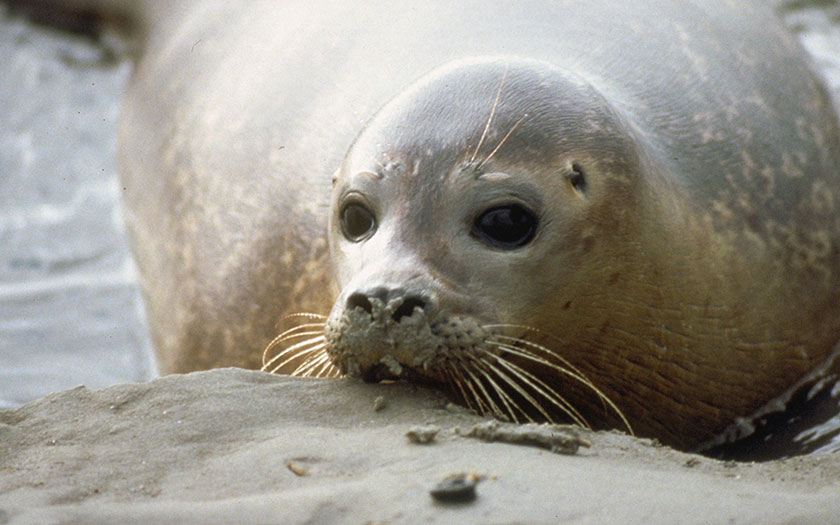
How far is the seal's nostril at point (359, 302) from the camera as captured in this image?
2.99 m

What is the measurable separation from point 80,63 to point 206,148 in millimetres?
3358

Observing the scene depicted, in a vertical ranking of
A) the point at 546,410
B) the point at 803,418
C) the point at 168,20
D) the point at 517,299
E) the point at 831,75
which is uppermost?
the point at 168,20

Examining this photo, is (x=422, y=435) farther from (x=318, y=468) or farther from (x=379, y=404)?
(x=379, y=404)

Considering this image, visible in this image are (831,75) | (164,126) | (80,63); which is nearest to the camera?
(164,126)

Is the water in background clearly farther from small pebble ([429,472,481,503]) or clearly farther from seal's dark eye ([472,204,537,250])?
small pebble ([429,472,481,503])

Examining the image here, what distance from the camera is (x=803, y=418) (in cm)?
402

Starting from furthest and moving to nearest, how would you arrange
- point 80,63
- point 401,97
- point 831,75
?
point 80,63
point 831,75
point 401,97

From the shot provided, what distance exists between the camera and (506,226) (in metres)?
3.35

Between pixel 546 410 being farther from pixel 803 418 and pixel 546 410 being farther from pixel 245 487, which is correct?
pixel 245 487

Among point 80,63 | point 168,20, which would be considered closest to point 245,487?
point 168,20

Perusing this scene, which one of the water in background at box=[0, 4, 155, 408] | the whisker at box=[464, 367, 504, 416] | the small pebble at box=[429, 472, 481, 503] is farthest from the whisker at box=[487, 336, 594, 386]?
the water in background at box=[0, 4, 155, 408]

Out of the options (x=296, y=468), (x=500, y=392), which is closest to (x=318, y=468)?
(x=296, y=468)

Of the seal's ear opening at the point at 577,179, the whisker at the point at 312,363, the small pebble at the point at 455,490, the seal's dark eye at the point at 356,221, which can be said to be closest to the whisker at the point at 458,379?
the whisker at the point at 312,363

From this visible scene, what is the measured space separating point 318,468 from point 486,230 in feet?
3.63
